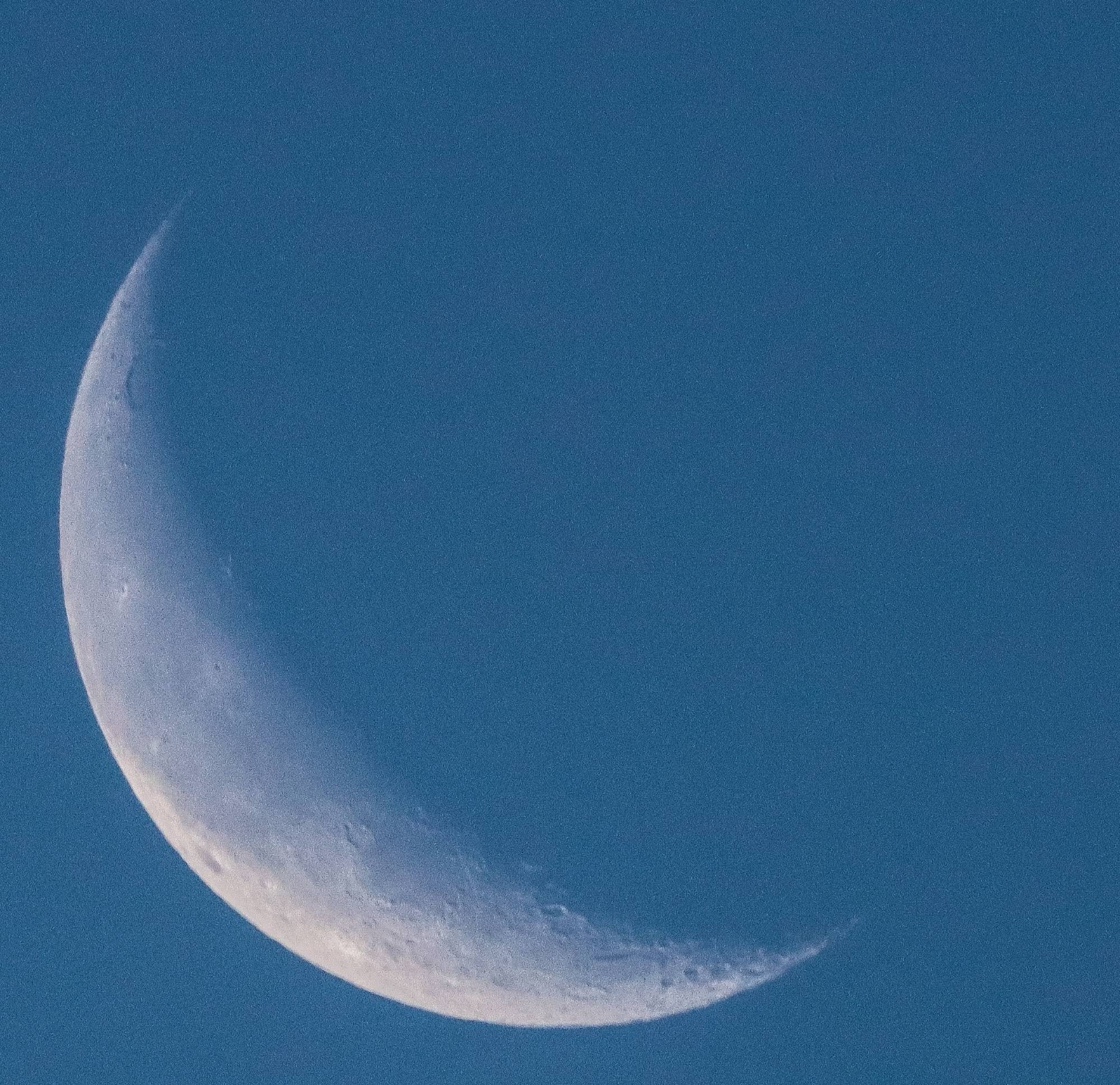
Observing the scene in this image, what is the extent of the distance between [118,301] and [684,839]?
4807mm

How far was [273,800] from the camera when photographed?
7.64m

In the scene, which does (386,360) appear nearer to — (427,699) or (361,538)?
(361,538)

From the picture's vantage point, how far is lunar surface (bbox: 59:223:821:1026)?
24.7 feet

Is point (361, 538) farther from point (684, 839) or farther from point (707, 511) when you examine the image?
point (684, 839)

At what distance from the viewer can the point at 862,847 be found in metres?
7.37

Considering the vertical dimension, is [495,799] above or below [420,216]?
below

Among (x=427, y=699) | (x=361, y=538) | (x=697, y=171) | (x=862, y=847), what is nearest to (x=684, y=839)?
(x=862, y=847)

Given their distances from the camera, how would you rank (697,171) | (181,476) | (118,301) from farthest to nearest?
1. (118,301)
2. (181,476)
3. (697,171)

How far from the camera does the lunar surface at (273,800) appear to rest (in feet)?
24.7

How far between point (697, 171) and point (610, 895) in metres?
4.10

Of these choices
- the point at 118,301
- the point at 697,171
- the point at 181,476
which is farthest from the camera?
the point at 118,301

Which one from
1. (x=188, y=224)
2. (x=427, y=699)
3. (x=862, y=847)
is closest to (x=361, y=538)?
(x=427, y=699)

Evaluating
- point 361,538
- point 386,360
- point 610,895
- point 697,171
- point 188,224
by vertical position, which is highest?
point 697,171

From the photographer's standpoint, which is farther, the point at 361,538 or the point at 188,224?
the point at 188,224
